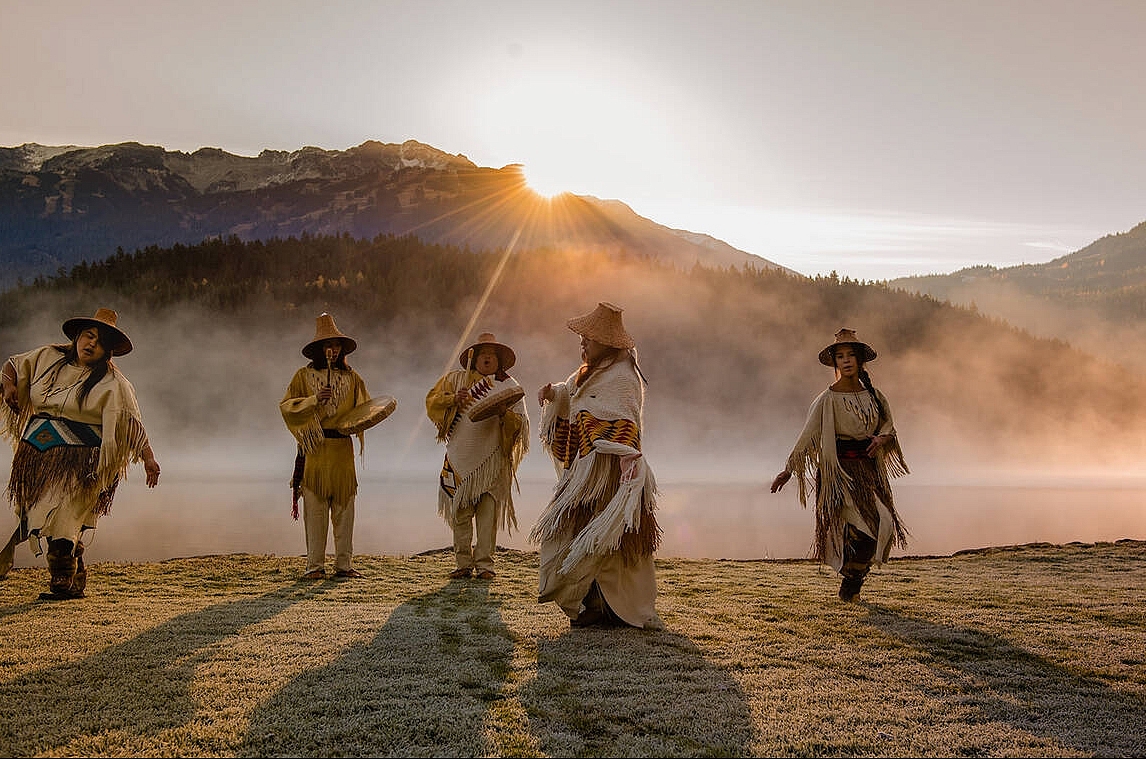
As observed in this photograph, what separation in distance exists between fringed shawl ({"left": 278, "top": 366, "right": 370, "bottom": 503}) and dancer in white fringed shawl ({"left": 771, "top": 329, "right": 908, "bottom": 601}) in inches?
142

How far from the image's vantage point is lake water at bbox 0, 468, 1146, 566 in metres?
12.0

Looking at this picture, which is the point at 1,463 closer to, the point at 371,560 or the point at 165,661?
the point at 371,560

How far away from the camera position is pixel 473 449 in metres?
7.41

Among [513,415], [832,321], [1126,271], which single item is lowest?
[513,415]

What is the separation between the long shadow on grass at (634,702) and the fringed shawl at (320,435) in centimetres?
357

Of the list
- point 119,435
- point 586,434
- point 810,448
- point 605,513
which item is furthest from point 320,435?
point 810,448

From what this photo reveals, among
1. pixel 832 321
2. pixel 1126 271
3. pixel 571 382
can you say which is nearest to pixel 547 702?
pixel 571 382

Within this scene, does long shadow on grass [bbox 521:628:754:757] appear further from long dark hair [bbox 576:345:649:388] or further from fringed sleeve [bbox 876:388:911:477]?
fringed sleeve [bbox 876:388:911:477]

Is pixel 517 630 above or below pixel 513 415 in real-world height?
below

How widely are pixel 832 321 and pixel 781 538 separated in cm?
3799

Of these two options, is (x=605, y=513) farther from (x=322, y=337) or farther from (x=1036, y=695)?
(x=322, y=337)

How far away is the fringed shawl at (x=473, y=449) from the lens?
7379mm

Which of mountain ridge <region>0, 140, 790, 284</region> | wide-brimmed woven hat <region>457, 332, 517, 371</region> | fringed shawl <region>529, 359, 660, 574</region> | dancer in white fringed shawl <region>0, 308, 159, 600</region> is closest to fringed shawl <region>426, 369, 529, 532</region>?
wide-brimmed woven hat <region>457, 332, 517, 371</region>

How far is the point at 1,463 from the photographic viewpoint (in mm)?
34562
